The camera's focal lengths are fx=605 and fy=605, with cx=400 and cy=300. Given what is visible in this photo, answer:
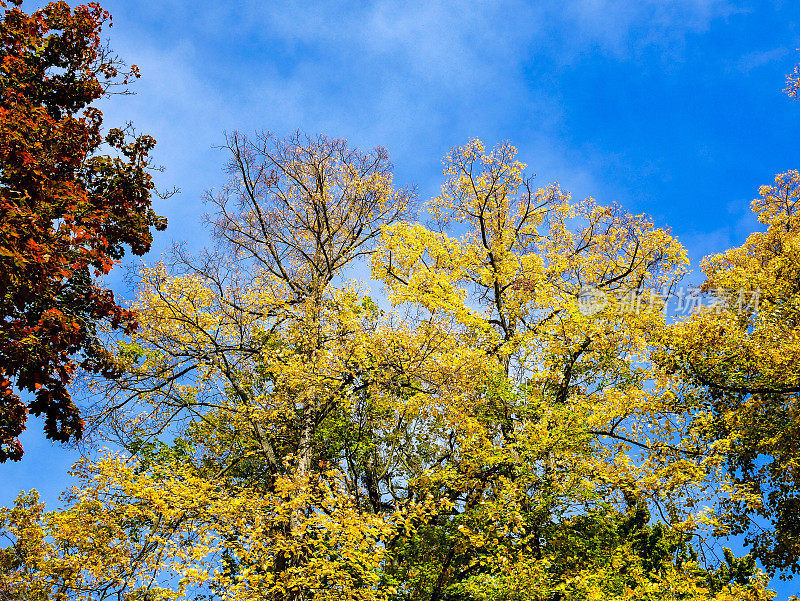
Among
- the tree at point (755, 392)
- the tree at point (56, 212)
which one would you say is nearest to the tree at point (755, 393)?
the tree at point (755, 392)

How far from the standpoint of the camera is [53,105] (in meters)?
12.8

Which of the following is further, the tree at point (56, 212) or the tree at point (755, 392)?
the tree at point (755, 392)

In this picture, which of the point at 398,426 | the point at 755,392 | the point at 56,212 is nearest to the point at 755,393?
the point at 755,392

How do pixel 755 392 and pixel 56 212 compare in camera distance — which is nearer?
pixel 56 212

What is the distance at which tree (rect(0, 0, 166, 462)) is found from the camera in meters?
10.3

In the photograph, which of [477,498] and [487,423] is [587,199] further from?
[477,498]

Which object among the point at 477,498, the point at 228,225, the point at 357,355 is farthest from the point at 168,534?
the point at 228,225

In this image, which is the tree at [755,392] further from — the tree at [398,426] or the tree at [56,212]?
the tree at [56,212]

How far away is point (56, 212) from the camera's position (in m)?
11.1

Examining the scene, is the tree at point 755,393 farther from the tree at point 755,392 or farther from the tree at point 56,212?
the tree at point 56,212

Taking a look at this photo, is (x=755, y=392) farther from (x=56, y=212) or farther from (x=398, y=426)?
(x=56, y=212)

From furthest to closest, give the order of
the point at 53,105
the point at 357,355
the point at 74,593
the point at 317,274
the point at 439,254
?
the point at 317,274
the point at 439,254
the point at 357,355
the point at 74,593
the point at 53,105

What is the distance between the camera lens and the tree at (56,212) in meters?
10.3

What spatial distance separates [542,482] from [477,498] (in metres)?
2.24
